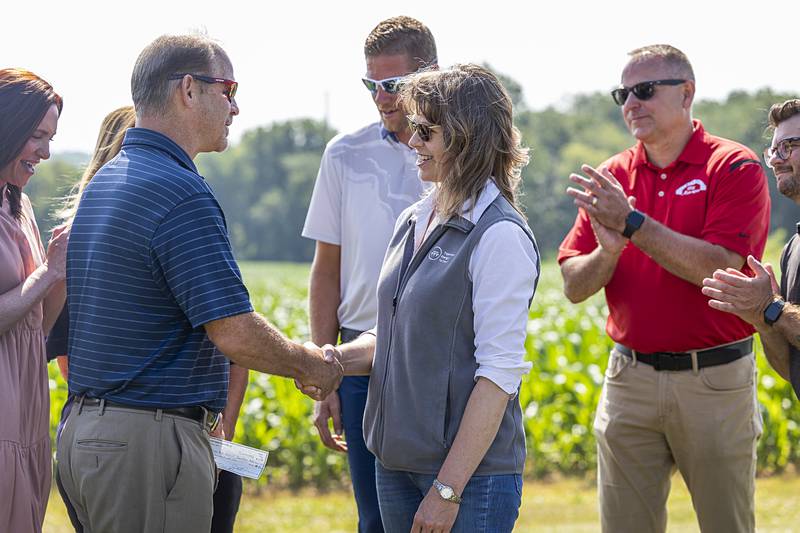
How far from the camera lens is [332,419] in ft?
14.9

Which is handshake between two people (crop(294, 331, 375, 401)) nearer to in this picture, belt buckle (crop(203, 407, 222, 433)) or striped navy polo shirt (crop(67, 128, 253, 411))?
belt buckle (crop(203, 407, 222, 433))

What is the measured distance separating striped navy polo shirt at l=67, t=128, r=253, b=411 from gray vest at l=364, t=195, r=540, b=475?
0.56 m

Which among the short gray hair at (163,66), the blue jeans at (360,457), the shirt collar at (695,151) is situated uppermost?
the short gray hair at (163,66)

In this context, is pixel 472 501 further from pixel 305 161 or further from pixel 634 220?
pixel 305 161

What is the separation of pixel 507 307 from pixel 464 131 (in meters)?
0.59

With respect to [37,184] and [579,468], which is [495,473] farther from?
[37,184]

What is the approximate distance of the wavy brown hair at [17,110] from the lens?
3.74m

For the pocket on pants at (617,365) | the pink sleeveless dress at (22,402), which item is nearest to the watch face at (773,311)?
the pocket on pants at (617,365)

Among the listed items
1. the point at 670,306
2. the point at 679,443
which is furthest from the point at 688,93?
the point at 679,443

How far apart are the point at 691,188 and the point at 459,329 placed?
6.39 ft

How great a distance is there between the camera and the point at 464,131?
313 cm

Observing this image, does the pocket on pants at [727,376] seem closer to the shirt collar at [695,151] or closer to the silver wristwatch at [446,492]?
the shirt collar at [695,151]

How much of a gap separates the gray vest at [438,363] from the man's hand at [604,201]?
1237 mm

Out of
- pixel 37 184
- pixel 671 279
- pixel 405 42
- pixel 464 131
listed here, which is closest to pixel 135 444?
pixel 464 131
